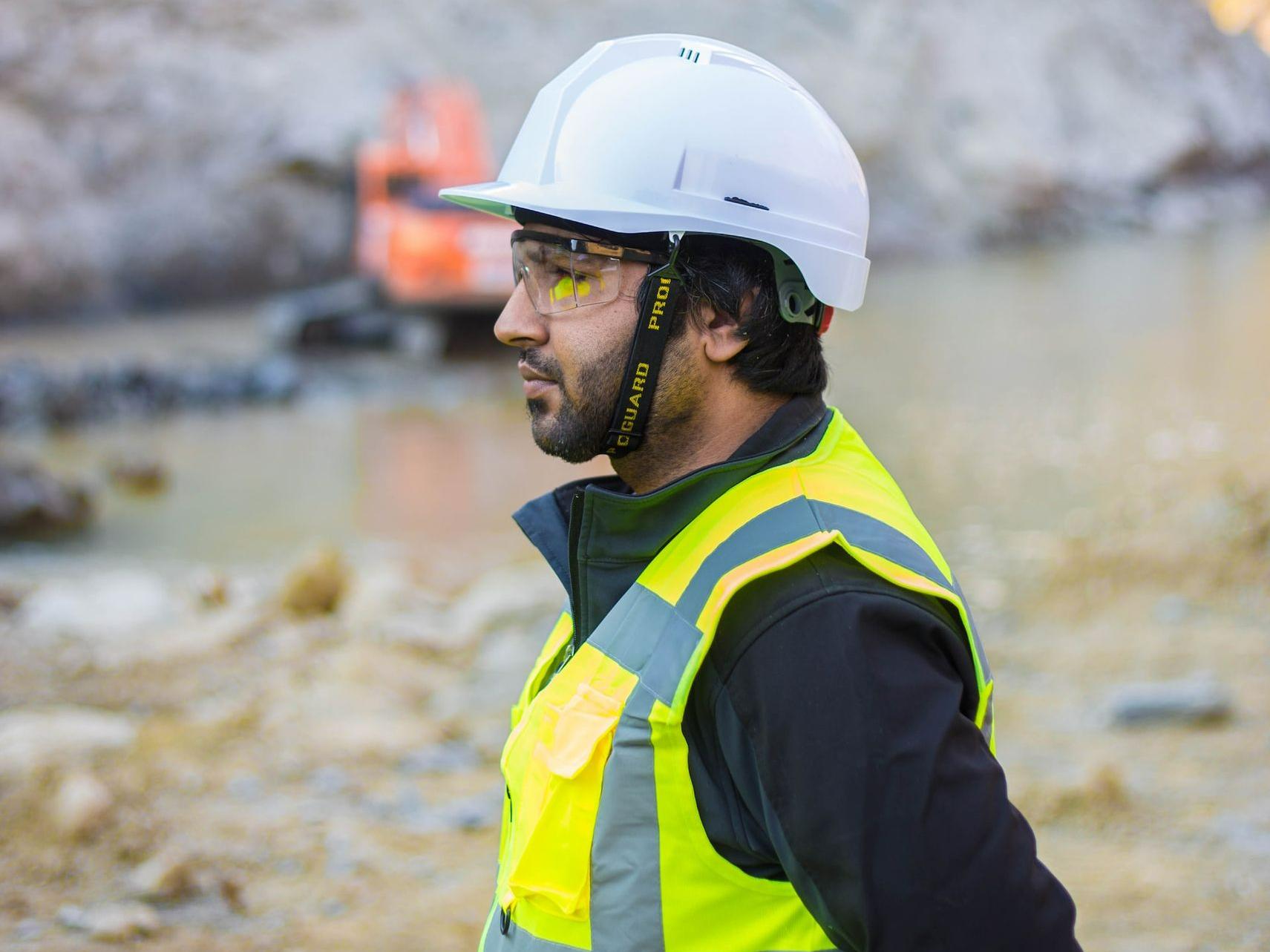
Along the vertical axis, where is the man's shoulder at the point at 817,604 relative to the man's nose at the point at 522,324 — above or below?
below

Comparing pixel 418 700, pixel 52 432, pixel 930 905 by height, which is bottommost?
pixel 52 432

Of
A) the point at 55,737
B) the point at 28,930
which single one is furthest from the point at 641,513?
the point at 55,737

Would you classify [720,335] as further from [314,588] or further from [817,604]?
[314,588]

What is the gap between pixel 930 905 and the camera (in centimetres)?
136

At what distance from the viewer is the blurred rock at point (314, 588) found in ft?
21.6

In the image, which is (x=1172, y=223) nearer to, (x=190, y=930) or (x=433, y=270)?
(x=433, y=270)

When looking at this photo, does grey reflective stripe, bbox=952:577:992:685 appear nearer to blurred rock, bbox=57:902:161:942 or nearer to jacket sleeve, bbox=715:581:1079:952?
jacket sleeve, bbox=715:581:1079:952

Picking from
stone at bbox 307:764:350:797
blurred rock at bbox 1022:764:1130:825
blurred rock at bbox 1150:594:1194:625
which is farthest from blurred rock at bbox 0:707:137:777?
blurred rock at bbox 1150:594:1194:625

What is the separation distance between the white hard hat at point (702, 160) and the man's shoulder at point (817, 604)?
0.49 meters

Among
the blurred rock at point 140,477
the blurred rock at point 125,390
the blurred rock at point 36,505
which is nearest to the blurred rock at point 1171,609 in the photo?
the blurred rock at point 36,505

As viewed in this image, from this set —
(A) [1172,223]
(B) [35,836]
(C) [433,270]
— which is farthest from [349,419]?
(A) [1172,223]

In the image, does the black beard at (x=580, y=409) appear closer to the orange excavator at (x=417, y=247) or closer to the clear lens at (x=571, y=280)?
the clear lens at (x=571, y=280)

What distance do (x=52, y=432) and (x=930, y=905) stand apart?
1390 cm

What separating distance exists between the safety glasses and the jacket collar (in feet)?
0.85
